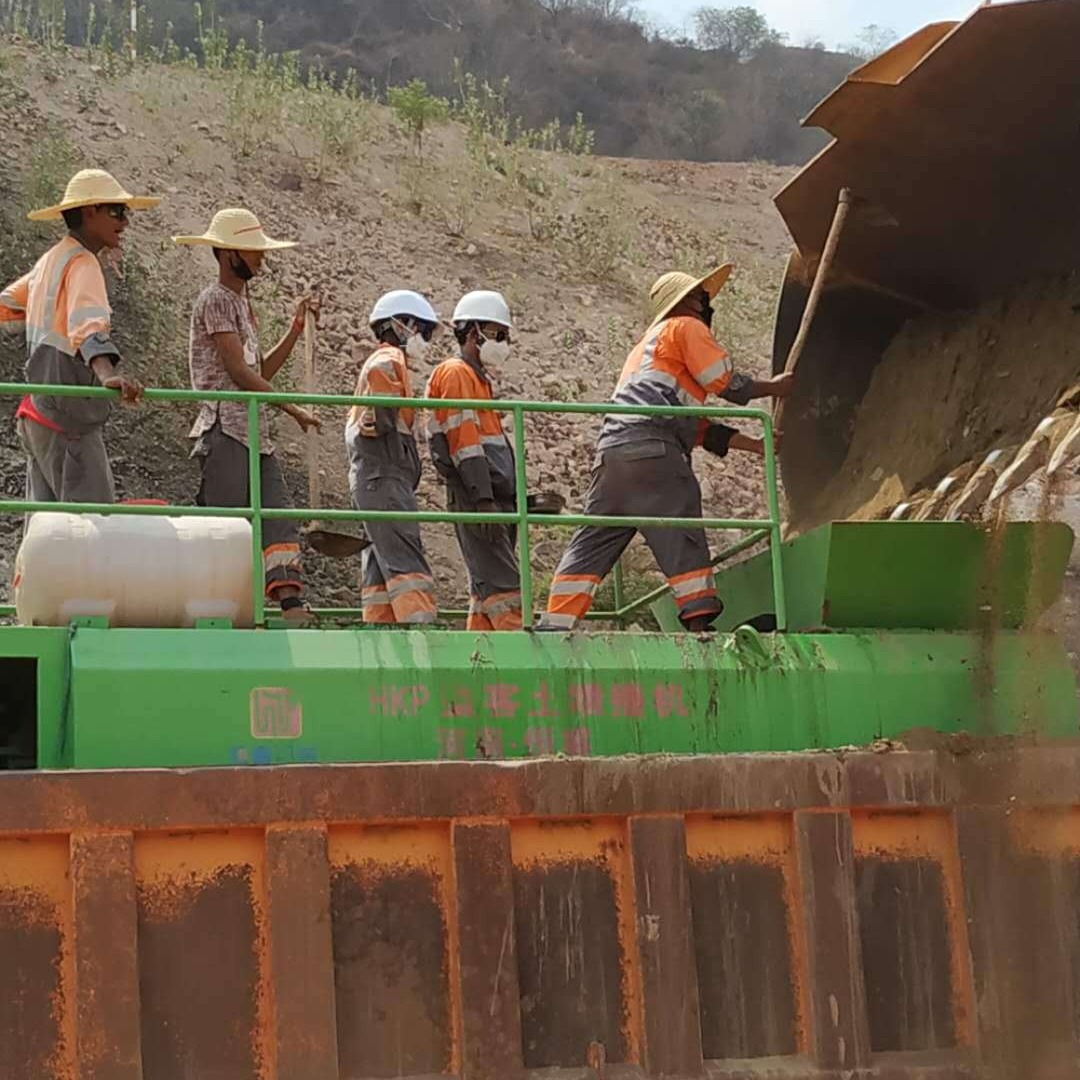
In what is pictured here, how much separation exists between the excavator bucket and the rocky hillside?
459 centimetres

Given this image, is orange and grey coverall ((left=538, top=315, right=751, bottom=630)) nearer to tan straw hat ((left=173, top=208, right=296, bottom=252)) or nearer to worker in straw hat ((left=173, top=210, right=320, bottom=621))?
worker in straw hat ((left=173, top=210, right=320, bottom=621))

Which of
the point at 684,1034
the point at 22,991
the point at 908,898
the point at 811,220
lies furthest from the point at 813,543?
the point at 22,991

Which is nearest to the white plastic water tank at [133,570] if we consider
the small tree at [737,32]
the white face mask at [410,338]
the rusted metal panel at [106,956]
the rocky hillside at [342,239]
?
the rusted metal panel at [106,956]

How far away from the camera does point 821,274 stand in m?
6.54

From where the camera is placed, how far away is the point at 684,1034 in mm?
4348

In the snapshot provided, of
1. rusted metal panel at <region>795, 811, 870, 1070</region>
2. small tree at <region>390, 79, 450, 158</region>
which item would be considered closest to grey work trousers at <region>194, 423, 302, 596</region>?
rusted metal panel at <region>795, 811, 870, 1070</region>

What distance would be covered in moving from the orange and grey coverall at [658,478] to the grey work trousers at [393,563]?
503mm

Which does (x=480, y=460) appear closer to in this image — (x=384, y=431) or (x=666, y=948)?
(x=384, y=431)

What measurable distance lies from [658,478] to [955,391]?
1.62 metres

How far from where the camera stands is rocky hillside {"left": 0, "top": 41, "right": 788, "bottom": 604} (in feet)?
41.2

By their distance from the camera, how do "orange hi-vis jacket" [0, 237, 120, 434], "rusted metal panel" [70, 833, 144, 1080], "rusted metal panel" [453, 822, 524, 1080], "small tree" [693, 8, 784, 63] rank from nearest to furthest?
"rusted metal panel" [70, 833, 144, 1080]
"rusted metal panel" [453, 822, 524, 1080]
"orange hi-vis jacket" [0, 237, 120, 434]
"small tree" [693, 8, 784, 63]

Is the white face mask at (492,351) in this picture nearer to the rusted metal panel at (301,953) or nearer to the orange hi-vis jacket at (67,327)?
the orange hi-vis jacket at (67,327)

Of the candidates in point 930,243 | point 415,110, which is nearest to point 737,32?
point 415,110

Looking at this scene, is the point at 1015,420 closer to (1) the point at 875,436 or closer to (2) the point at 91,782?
(1) the point at 875,436
